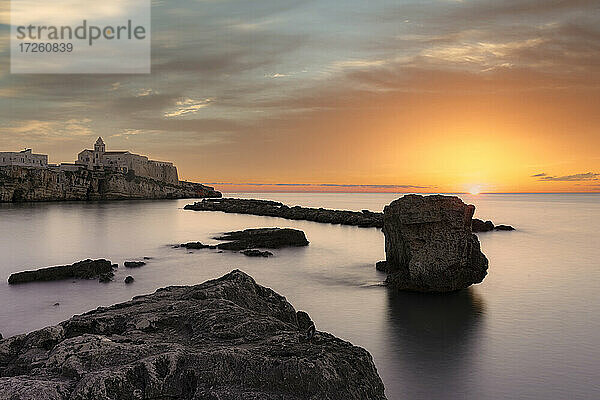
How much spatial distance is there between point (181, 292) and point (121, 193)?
13041 centimetres

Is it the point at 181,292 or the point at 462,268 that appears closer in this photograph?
the point at 181,292

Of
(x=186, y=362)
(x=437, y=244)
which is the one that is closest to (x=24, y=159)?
(x=437, y=244)

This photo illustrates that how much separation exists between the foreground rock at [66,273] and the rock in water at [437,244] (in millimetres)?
14347

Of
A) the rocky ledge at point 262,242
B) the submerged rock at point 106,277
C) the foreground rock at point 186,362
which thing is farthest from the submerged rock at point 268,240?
the foreground rock at point 186,362

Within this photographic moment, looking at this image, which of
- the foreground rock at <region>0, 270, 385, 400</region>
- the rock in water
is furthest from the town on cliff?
the foreground rock at <region>0, 270, 385, 400</region>

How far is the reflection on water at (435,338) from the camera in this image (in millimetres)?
10062

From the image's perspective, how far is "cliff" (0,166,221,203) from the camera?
104812 mm

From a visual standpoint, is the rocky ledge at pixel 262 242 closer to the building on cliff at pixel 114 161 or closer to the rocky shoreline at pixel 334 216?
the rocky shoreline at pixel 334 216

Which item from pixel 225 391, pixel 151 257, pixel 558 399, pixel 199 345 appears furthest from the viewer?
pixel 151 257

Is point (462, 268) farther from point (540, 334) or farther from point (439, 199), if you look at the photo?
point (540, 334)

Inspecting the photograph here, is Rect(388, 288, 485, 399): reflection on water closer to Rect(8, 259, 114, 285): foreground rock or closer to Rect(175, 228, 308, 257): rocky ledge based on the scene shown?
Rect(8, 259, 114, 285): foreground rock

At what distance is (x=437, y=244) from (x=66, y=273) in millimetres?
17524

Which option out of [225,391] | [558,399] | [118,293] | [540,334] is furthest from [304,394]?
[118,293]

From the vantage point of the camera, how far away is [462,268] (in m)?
17.8
